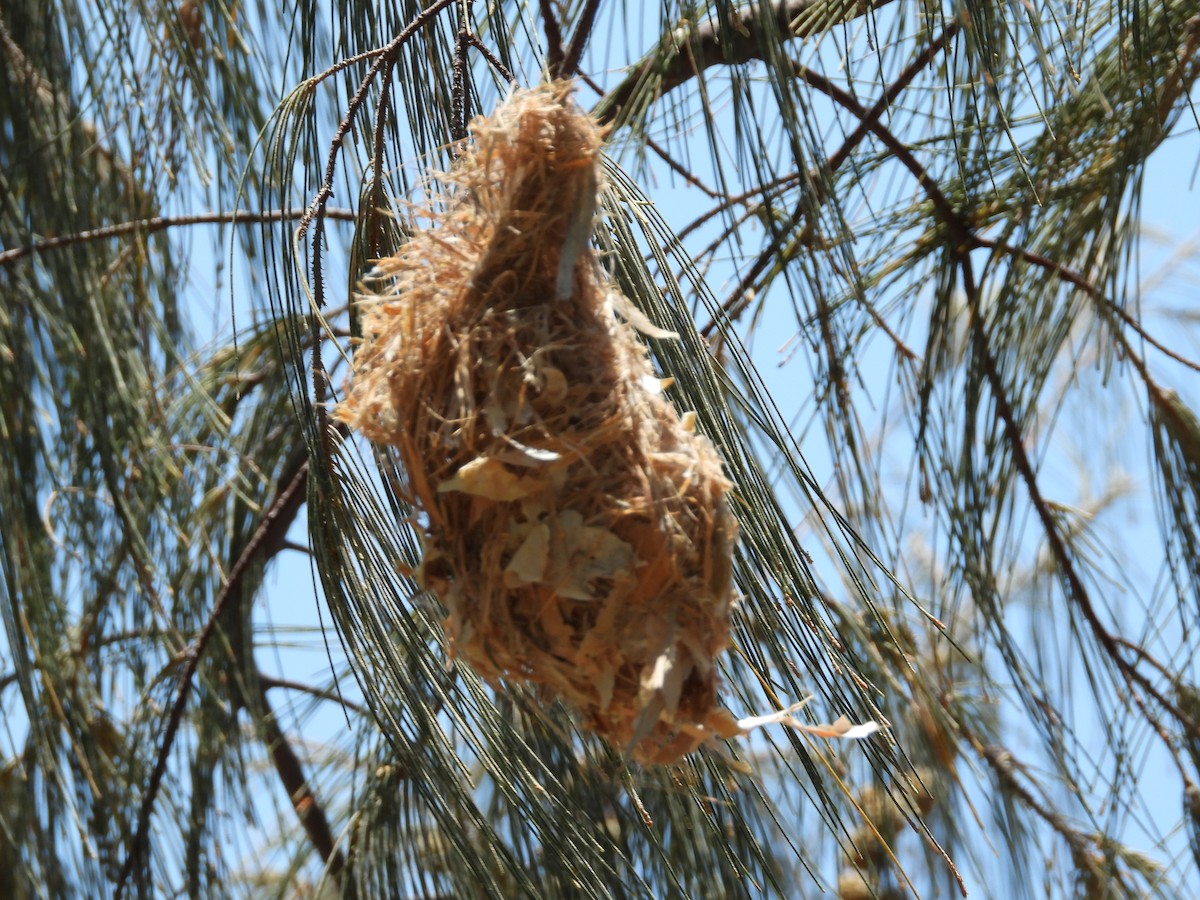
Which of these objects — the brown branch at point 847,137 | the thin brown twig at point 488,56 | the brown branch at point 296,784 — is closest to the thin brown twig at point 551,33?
the brown branch at point 847,137

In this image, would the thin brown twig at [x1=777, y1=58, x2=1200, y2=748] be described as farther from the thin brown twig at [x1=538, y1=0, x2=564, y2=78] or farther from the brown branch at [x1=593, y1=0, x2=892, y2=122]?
the thin brown twig at [x1=538, y1=0, x2=564, y2=78]

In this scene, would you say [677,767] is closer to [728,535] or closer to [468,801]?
[468,801]

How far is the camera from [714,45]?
1266 millimetres

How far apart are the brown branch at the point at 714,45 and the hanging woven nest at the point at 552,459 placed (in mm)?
172

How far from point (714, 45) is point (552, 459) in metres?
0.80

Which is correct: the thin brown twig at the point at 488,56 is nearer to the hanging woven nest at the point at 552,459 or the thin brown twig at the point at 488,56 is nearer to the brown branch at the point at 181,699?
the hanging woven nest at the point at 552,459

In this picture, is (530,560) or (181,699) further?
(181,699)

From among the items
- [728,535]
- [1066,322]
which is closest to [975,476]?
[1066,322]

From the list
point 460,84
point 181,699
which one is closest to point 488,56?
point 460,84

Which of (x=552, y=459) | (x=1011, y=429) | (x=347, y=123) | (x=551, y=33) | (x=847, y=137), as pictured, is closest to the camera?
(x=552, y=459)

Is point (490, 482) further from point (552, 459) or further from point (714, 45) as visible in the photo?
point (714, 45)

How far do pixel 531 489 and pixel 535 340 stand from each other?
7cm

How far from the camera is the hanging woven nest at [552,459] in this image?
574mm

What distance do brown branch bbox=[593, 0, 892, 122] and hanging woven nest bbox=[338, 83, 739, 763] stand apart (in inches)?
6.8
